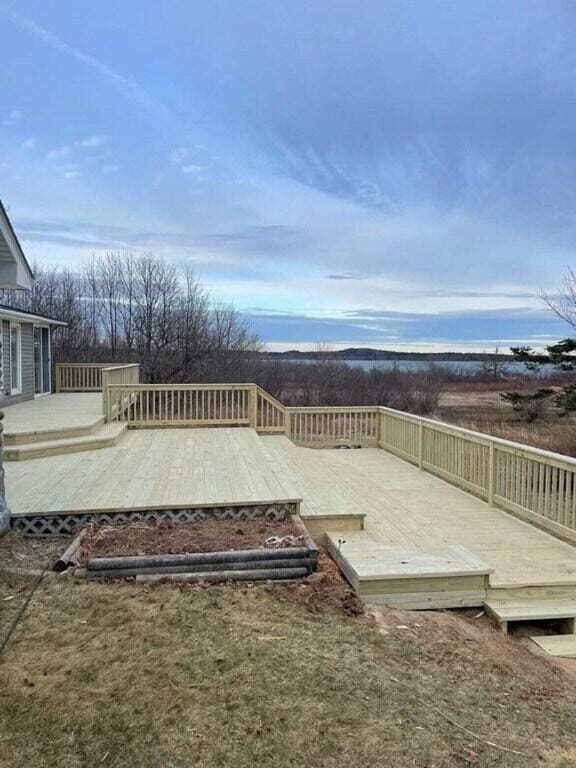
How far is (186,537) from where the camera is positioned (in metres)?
4.44

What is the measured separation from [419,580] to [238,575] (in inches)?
54.2

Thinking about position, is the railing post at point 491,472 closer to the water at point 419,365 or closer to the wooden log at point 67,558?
the wooden log at point 67,558

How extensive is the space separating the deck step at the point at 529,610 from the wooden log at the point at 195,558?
1.48 metres

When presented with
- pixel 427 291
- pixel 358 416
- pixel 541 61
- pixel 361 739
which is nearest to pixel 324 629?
pixel 361 739

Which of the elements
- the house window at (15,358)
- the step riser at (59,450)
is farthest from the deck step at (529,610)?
the house window at (15,358)

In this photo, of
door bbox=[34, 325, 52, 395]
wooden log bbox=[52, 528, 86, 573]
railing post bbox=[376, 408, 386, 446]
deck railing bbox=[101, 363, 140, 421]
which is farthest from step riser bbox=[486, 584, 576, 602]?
door bbox=[34, 325, 52, 395]

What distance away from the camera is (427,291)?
67.2ft

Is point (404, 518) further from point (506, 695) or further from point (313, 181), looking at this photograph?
point (313, 181)

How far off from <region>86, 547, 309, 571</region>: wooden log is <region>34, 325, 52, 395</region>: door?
1182 cm

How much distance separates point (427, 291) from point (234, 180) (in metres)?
10.4

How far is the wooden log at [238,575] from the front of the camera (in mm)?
3820

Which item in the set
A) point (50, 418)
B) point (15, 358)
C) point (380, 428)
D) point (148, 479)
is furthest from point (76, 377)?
point (148, 479)

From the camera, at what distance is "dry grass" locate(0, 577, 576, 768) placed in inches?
84.4

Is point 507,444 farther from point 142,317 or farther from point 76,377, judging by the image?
point 142,317
